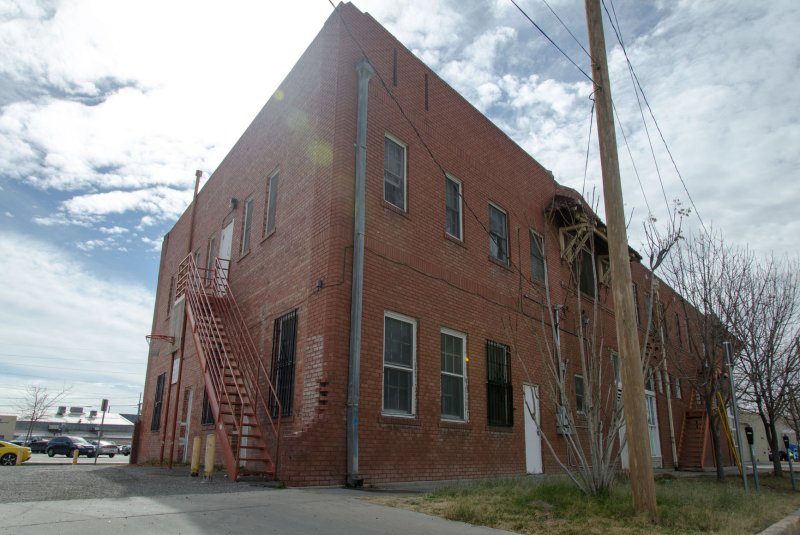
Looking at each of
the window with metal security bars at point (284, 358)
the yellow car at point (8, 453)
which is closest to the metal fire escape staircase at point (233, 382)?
the window with metal security bars at point (284, 358)

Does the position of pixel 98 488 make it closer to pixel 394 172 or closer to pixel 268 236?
pixel 268 236

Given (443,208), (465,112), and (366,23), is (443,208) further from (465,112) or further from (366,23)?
(366,23)

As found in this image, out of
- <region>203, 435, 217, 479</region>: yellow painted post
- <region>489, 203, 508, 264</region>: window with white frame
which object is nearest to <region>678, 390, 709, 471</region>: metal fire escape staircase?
<region>489, 203, 508, 264</region>: window with white frame

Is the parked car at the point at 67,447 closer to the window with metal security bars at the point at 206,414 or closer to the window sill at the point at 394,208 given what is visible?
the window with metal security bars at the point at 206,414

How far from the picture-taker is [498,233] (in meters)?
14.8

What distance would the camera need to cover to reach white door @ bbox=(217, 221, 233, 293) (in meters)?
15.0

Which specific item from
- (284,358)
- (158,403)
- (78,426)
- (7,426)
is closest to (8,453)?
(158,403)

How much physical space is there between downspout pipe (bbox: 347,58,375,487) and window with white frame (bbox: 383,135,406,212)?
0.87 m

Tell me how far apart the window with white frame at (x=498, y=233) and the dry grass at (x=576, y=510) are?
264 inches

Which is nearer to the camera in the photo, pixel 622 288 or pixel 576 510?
pixel 576 510

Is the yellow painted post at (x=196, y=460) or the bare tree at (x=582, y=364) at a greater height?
the bare tree at (x=582, y=364)

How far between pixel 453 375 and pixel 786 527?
19.5ft

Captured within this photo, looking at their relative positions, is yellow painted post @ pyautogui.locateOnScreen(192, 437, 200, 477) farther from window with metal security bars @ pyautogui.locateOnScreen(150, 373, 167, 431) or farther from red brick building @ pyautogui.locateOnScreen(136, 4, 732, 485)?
window with metal security bars @ pyautogui.locateOnScreen(150, 373, 167, 431)

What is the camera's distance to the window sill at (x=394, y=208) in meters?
11.2
